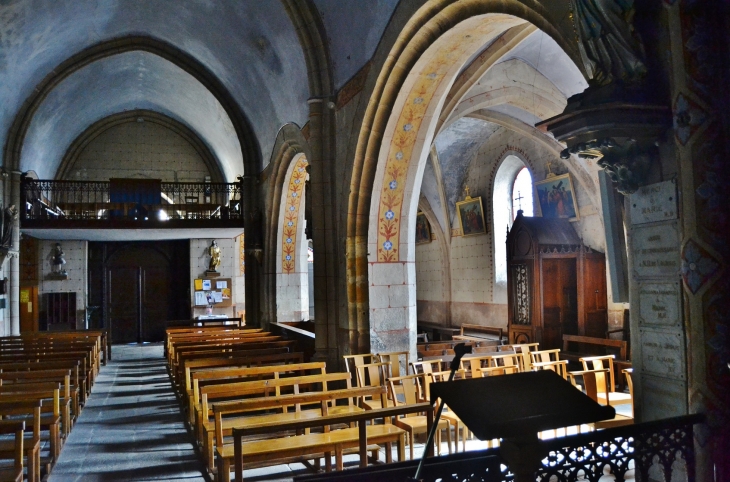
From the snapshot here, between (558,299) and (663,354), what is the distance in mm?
9039

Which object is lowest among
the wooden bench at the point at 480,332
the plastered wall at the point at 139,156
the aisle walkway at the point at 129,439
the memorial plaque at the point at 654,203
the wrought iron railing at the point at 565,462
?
the aisle walkway at the point at 129,439

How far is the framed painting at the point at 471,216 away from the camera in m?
15.5

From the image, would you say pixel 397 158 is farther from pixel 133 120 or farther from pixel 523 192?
pixel 133 120

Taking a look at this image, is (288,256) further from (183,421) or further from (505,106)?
(183,421)

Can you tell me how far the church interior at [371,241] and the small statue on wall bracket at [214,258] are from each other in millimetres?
85

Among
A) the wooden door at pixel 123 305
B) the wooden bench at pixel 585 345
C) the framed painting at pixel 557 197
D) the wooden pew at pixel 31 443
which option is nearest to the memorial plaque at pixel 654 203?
the wooden pew at pixel 31 443

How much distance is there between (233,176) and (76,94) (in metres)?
5.41

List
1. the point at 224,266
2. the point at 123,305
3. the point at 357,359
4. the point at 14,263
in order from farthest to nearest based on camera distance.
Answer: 1. the point at 224,266
2. the point at 123,305
3. the point at 14,263
4. the point at 357,359

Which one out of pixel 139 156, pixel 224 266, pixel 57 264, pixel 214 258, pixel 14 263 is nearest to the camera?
pixel 14 263

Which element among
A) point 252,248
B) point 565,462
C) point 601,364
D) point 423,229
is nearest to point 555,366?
point 601,364

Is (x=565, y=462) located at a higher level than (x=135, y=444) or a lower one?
higher

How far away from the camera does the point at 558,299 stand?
484 inches

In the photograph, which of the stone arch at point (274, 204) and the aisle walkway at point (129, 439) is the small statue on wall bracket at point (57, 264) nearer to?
the stone arch at point (274, 204)

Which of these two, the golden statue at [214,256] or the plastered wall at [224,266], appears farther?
the plastered wall at [224,266]
